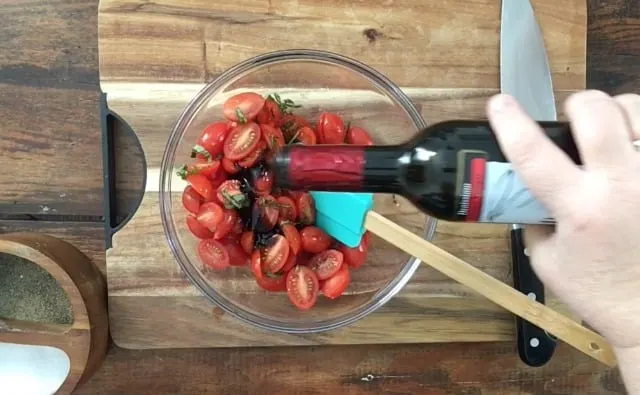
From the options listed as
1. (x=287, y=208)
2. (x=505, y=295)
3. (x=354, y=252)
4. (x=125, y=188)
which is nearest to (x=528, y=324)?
(x=505, y=295)

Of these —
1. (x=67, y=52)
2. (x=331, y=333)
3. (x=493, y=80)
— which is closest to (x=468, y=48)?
(x=493, y=80)

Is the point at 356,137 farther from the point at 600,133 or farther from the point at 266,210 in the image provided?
the point at 600,133

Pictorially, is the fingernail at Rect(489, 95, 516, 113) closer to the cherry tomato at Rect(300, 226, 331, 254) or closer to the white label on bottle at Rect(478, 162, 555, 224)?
the white label on bottle at Rect(478, 162, 555, 224)

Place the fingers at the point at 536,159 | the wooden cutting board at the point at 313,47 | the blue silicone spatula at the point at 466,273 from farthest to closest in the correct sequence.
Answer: the wooden cutting board at the point at 313,47 → the blue silicone spatula at the point at 466,273 → the fingers at the point at 536,159

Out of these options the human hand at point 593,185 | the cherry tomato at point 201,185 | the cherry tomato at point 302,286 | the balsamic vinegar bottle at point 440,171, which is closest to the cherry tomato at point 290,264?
the cherry tomato at point 302,286

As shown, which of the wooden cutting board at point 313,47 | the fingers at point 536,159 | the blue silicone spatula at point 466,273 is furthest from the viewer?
the wooden cutting board at point 313,47

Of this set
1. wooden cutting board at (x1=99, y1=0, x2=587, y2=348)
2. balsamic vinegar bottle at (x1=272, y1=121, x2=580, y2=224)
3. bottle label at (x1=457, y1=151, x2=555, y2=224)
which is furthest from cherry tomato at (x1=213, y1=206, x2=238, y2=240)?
bottle label at (x1=457, y1=151, x2=555, y2=224)

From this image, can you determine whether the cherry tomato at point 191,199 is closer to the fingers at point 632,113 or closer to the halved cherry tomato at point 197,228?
the halved cherry tomato at point 197,228
